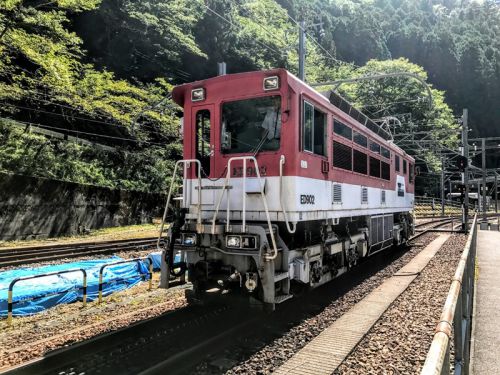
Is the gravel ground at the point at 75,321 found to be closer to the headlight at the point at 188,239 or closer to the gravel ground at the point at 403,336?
the headlight at the point at 188,239

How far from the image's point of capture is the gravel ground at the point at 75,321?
227 inches

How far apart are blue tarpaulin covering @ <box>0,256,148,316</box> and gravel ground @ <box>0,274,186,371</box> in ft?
0.81

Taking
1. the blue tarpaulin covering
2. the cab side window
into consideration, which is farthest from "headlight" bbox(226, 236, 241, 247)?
the blue tarpaulin covering

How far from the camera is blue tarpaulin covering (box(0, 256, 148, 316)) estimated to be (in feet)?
26.4

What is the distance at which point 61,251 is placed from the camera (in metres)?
15.6

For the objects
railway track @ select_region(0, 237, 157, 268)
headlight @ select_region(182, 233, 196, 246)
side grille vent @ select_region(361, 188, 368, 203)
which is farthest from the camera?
railway track @ select_region(0, 237, 157, 268)

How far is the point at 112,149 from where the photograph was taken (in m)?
30.2

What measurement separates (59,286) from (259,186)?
5.01 metres

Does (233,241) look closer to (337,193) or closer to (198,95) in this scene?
(198,95)

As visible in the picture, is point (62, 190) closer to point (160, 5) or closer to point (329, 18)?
point (160, 5)

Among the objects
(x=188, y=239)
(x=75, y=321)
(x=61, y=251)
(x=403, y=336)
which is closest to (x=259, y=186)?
(x=188, y=239)

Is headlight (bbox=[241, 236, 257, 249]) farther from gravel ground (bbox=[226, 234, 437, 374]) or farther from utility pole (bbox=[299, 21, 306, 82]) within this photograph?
utility pole (bbox=[299, 21, 306, 82])

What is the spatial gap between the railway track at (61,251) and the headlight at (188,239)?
869cm

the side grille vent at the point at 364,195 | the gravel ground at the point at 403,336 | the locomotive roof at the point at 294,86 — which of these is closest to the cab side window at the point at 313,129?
the locomotive roof at the point at 294,86
